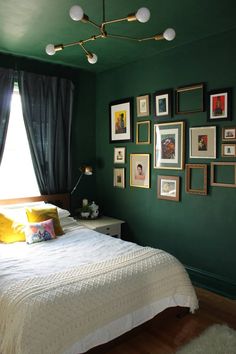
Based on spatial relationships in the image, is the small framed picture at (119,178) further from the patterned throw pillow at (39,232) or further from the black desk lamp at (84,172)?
the patterned throw pillow at (39,232)

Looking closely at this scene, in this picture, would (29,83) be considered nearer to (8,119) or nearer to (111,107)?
(8,119)

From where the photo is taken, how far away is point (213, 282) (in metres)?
3.34

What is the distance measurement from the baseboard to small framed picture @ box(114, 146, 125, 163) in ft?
5.45

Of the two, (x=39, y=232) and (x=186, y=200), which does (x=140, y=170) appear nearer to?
(x=186, y=200)

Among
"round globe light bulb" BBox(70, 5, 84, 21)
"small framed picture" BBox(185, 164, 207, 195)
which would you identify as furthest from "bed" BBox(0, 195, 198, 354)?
"round globe light bulb" BBox(70, 5, 84, 21)

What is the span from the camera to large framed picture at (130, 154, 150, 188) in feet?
13.1

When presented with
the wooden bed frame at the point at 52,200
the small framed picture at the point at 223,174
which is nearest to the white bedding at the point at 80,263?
the wooden bed frame at the point at 52,200

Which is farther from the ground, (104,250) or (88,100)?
(88,100)

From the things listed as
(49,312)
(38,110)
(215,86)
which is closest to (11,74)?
(38,110)

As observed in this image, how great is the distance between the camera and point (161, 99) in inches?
147

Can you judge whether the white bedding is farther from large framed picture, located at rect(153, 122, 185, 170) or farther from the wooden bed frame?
large framed picture, located at rect(153, 122, 185, 170)

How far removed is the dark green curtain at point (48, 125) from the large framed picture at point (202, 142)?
176cm

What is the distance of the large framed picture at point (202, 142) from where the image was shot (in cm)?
326

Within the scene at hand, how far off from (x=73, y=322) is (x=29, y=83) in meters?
2.97
